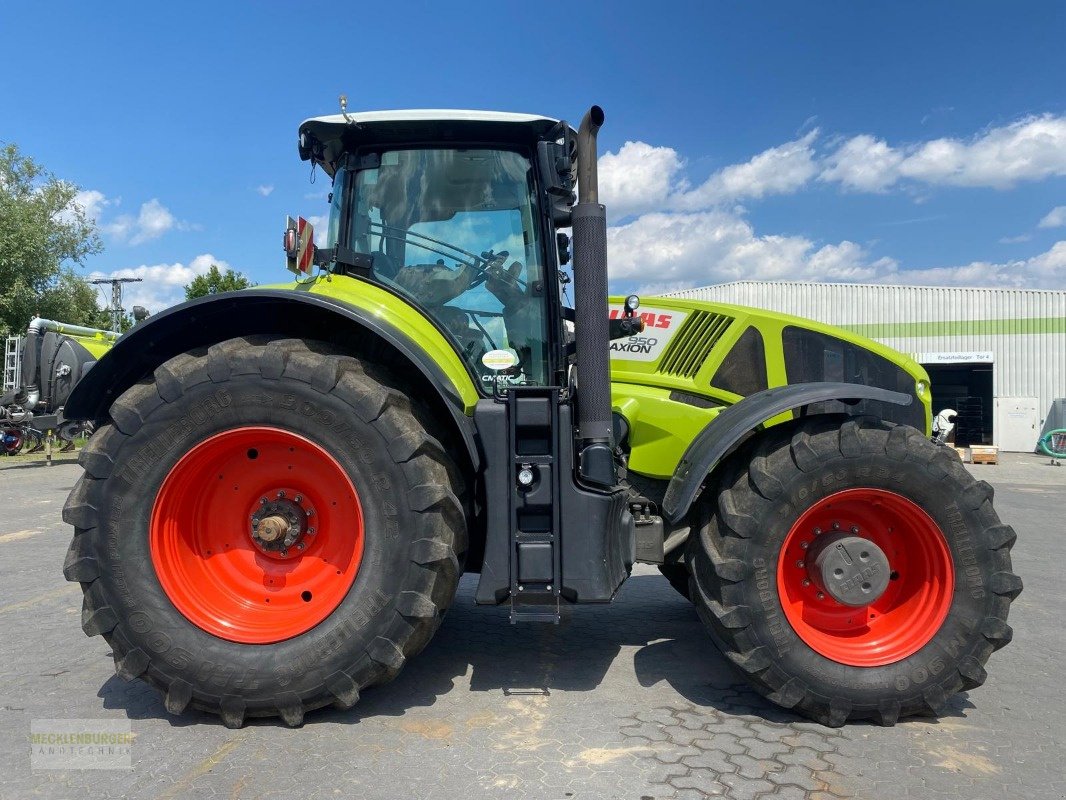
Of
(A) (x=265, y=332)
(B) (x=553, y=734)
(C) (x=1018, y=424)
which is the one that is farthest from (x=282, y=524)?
(C) (x=1018, y=424)

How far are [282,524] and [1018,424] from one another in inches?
1026

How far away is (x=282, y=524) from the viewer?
9.72 ft

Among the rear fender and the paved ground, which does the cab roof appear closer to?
the rear fender

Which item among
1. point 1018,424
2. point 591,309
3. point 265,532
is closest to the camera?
point 265,532

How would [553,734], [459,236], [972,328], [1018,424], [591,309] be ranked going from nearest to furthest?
1. [553,734]
2. [591,309]
3. [459,236]
4. [1018,424]
5. [972,328]

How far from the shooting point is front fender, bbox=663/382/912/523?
294 centimetres

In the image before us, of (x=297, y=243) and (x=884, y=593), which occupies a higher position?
(x=297, y=243)

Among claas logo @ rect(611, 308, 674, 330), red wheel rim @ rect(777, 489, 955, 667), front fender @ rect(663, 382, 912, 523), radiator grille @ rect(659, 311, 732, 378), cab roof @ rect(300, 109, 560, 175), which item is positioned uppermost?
cab roof @ rect(300, 109, 560, 175)

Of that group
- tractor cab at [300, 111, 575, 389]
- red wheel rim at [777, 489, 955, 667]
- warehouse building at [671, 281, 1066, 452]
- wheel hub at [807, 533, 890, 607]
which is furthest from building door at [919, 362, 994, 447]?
tractor cab at [300, 111, 575, 389]

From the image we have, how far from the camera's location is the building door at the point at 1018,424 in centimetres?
2269

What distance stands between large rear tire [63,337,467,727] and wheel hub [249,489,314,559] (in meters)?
0.01

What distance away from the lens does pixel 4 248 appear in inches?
834

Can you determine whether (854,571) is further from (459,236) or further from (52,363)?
(52,363)

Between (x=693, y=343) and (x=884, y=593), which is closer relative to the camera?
(x=884, y=593)
